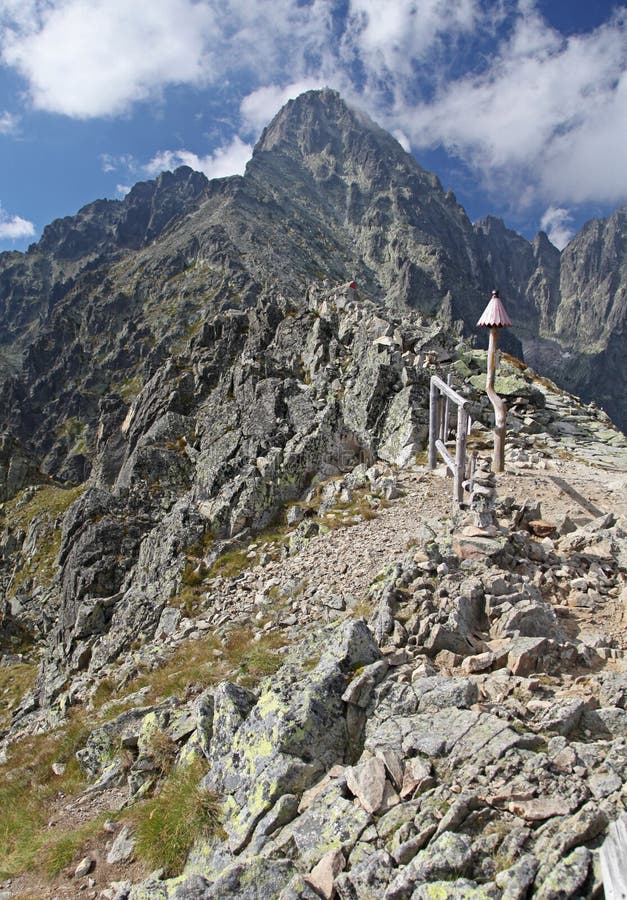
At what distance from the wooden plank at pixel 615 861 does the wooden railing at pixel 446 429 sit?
39.5ft

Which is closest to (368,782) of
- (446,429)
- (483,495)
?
(483,495)

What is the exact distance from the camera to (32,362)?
13925 cm

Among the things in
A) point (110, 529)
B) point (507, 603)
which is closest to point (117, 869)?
point (507, 603)

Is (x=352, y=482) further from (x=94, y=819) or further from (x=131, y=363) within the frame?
(x=131, y=363)

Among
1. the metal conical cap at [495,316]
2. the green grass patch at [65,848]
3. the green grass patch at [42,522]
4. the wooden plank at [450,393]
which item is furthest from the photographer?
the green grass patch at [42,522]

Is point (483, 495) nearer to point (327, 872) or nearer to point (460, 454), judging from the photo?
point (460, 454)

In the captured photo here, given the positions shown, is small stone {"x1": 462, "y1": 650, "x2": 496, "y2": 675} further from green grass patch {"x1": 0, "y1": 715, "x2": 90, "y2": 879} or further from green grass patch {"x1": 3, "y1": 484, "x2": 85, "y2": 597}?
green grass patch {"x1": 3, "y1": 484, "x2": 85, "y2": 597}

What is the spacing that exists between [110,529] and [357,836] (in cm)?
2456

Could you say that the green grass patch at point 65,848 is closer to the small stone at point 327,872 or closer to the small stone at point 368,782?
the small stone at point 327,872

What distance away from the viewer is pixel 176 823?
6.39 meters

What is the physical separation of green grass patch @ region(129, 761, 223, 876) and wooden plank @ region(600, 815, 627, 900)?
4.19m

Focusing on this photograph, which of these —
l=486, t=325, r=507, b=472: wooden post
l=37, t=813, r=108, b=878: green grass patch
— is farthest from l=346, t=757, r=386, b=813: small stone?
l=486, t=325, r=507, b=472: wooden post

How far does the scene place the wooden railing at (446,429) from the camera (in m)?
15.5

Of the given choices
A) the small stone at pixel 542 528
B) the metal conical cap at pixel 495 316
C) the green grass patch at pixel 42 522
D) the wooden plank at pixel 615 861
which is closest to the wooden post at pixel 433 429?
the metal conical cap at pixel 495 316
